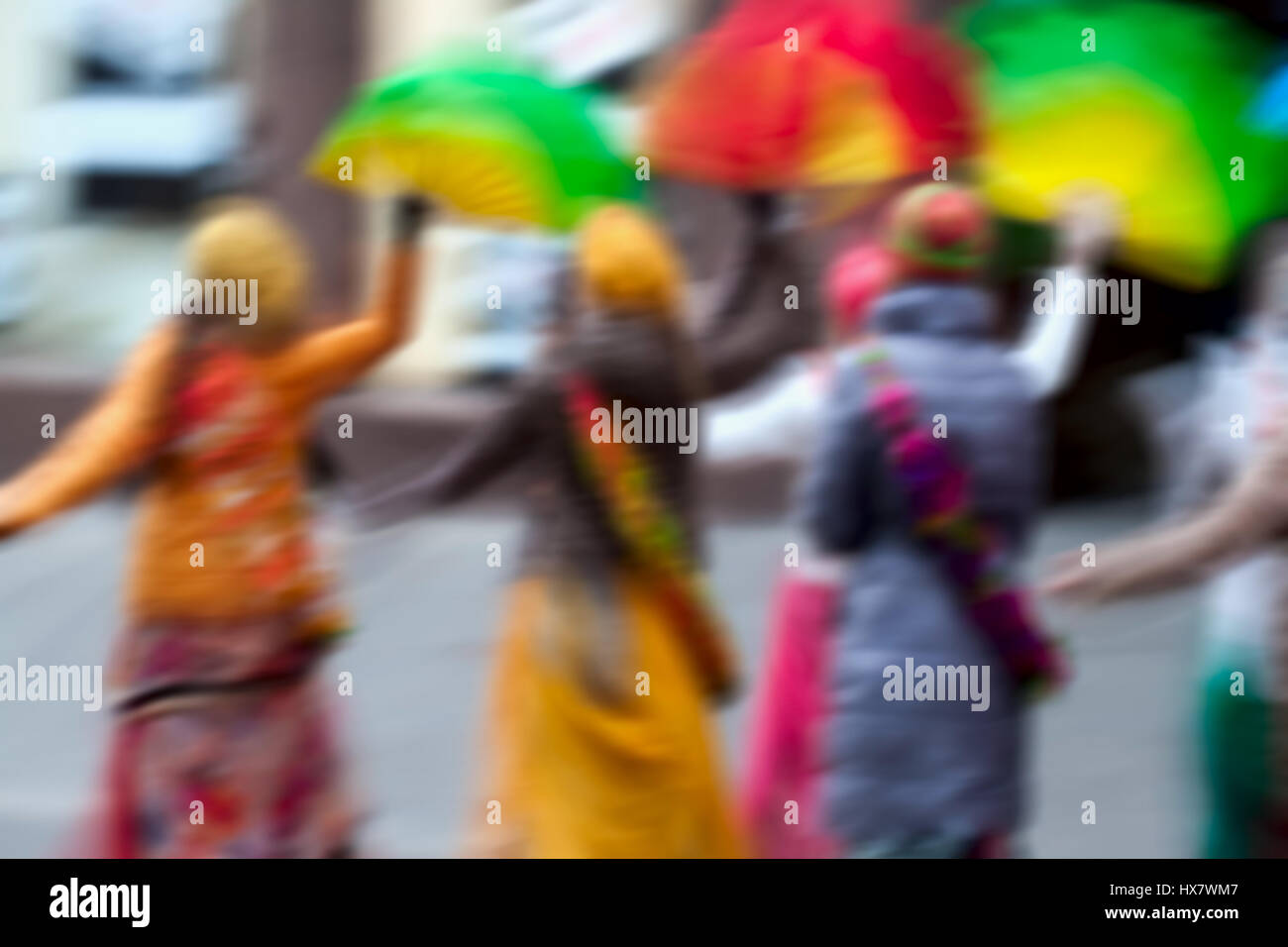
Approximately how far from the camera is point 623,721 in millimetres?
4477

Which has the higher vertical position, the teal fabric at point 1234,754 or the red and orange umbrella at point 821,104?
the red and orange umbrella at point 821,104

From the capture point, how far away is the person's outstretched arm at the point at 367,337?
479 centimetres

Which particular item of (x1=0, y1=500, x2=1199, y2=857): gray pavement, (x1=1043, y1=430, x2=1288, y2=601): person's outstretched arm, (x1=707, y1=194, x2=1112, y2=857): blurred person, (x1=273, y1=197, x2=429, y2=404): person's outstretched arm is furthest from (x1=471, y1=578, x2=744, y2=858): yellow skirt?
(x1=1043, y1=430, x2=1288, y2=601): person's outstretched arm

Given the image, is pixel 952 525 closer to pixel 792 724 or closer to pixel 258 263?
pixel 792 724

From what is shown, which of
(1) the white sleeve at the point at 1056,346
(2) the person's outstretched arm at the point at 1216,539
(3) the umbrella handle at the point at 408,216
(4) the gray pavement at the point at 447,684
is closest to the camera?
(2) the person's outstretched arm at the point at 1216,539

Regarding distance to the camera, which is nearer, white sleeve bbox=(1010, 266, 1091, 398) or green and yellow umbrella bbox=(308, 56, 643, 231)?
green and yellow umbrella bbox=(308, 56, 643, 231)

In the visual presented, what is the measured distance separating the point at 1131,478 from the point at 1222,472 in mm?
5075

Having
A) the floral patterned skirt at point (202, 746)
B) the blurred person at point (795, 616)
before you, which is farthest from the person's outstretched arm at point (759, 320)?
the floral patterned skirt at point (202, 746)

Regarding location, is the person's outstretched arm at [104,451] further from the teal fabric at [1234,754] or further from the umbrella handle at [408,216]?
the teal fabric at [1234,754]

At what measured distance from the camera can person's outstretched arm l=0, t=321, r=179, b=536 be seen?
4570mm

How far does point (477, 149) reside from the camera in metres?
4.93

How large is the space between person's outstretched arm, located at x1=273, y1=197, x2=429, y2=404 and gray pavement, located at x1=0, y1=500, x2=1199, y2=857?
363 millimetres

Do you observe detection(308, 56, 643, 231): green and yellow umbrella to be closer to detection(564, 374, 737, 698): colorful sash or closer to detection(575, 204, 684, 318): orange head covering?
detection(575, 204, 684, 318): orange head covering
